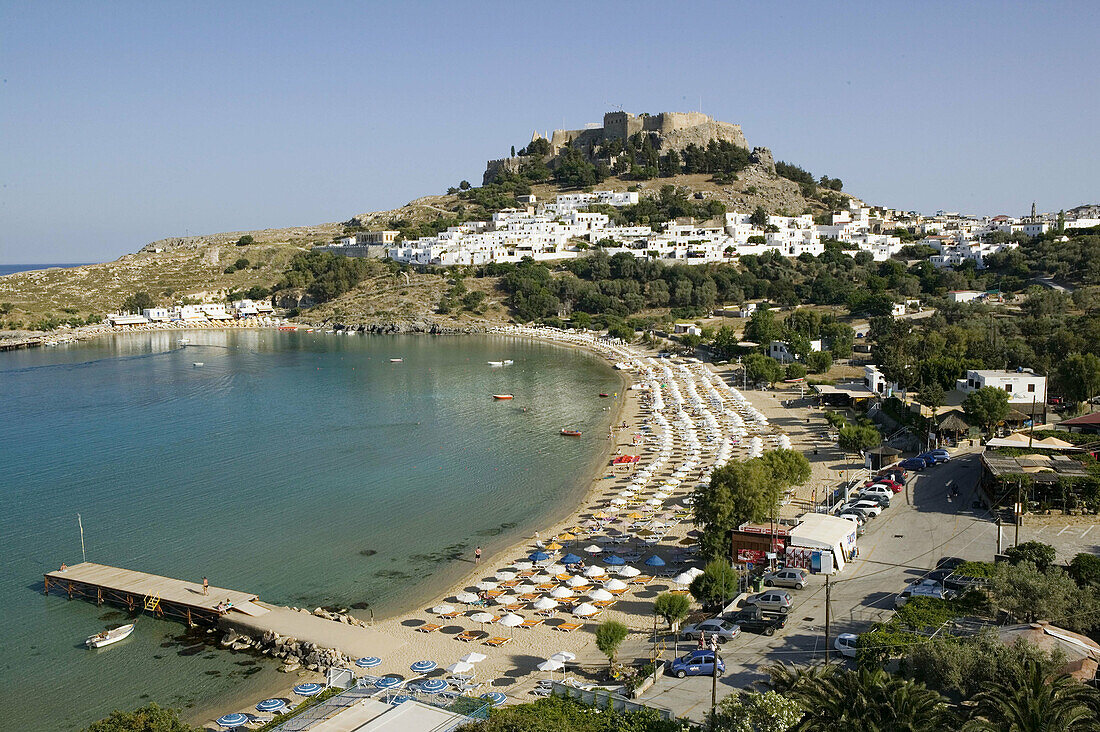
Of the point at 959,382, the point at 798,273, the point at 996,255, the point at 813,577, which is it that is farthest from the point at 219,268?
the point at 813,577

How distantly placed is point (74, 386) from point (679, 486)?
42.2 metres

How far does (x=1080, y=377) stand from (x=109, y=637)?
30.6 metres

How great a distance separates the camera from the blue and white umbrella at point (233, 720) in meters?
13.1

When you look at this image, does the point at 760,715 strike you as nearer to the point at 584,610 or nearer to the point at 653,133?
the point at 584,610

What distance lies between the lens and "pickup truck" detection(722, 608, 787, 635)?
47.3 feet

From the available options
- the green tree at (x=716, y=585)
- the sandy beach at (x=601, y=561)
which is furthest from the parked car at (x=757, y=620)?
the sandy beach at (x=601, y=561)

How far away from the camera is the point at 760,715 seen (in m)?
9.48

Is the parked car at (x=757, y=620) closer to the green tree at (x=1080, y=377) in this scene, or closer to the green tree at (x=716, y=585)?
the green tree at (x=716, y=585)

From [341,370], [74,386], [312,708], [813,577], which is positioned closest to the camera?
[312,708]

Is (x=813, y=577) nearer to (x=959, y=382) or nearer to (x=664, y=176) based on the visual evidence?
(x=959, y=382)

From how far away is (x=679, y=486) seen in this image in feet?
86.3

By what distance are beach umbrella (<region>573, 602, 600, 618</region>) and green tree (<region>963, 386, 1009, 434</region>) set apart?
16849mm

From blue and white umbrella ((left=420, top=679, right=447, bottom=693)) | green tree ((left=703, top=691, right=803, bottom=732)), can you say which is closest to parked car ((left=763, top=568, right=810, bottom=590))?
green tree ((left=703, top=691, right=803, bottom=732))

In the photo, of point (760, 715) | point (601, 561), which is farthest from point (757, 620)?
point (601, 561)
